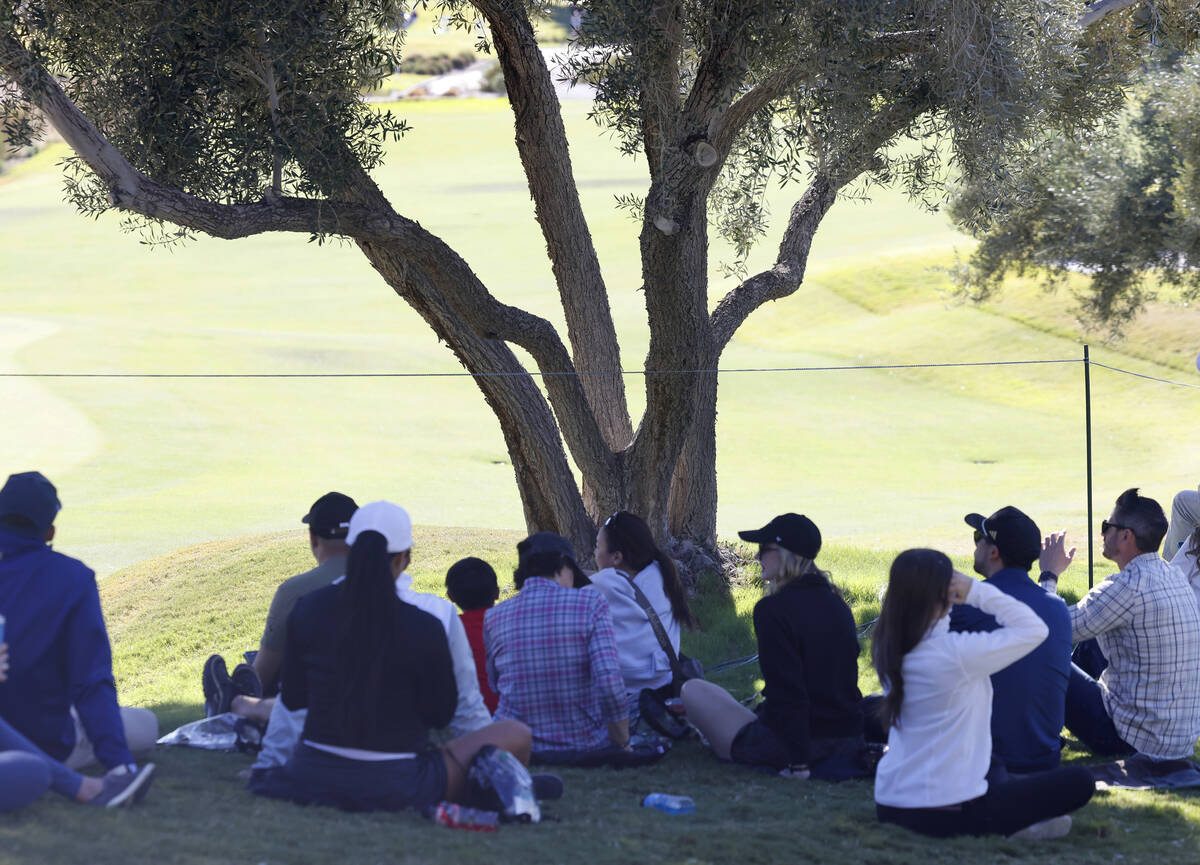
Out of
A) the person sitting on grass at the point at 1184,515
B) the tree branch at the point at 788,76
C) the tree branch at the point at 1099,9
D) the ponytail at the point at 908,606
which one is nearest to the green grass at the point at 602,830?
the ponytail at the point at 908,606

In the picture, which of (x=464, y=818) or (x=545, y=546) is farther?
(x=545, y=546)

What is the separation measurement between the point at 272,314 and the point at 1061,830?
126ft

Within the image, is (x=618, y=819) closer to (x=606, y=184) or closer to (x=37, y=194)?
(x=606, y=184)

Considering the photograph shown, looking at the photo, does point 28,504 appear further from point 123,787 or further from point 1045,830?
point 1045,830

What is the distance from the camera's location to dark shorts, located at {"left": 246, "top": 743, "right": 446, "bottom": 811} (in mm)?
4309

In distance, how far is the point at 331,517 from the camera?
5.52 meters

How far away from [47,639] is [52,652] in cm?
6

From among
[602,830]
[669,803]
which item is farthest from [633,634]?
[602,830]

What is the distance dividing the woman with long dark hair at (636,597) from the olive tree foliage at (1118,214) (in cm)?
1029

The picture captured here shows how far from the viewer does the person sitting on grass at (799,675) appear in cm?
517

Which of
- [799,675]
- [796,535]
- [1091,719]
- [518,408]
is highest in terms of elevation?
[518,408]

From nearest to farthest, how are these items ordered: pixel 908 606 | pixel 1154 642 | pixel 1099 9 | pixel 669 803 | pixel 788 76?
pixel 908 606, pixel 669 803, pixel 1154 642, pixel 788 76, pixel 1099 9

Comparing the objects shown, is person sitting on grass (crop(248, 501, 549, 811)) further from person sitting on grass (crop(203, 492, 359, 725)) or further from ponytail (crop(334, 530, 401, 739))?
person sitting on grass (crop(203, 492, 359, 725))

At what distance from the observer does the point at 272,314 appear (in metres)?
40.6
